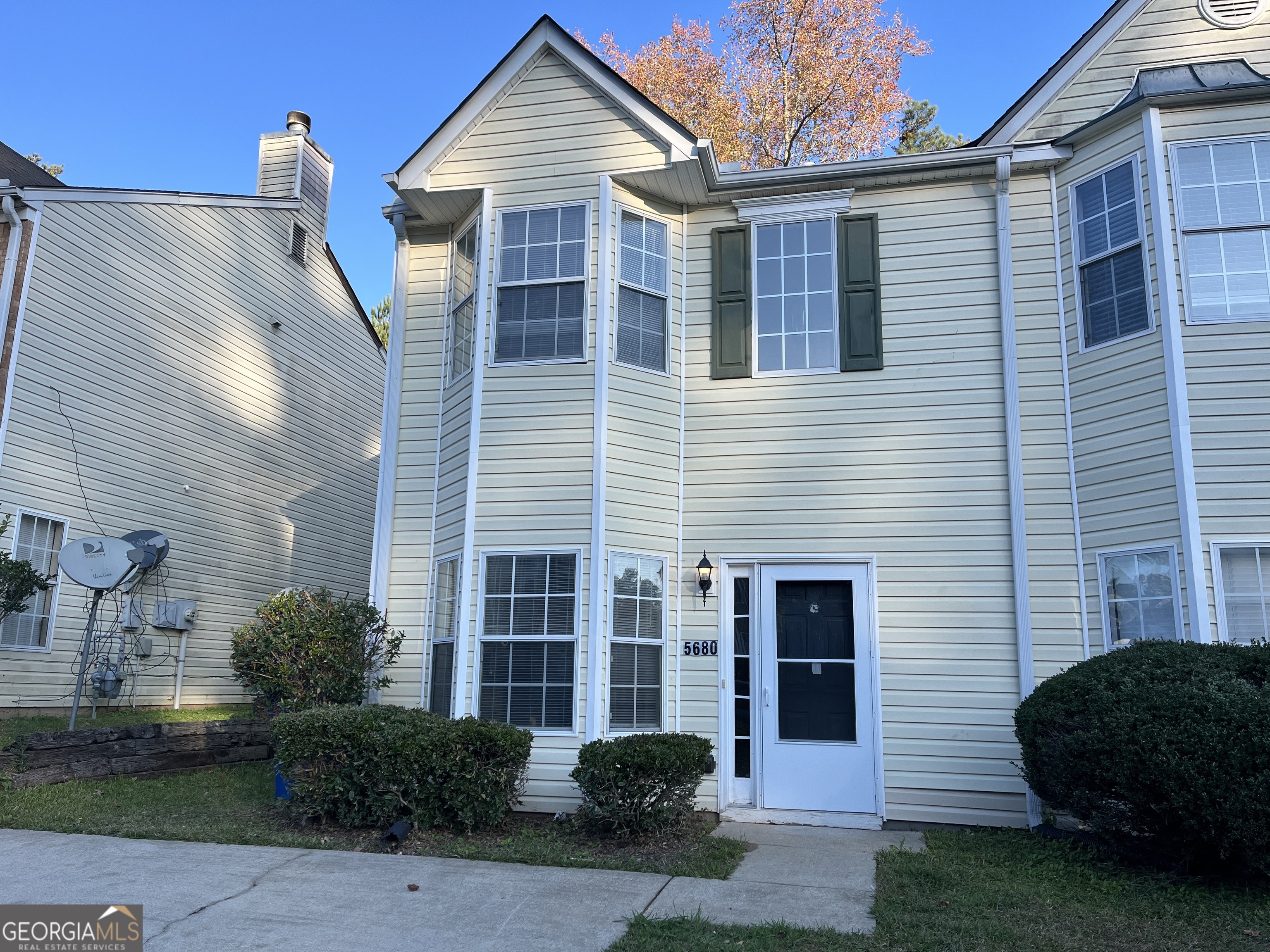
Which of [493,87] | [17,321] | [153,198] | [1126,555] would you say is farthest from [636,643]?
[153,198]

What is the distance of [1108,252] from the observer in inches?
322

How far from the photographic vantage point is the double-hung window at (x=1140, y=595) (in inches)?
290

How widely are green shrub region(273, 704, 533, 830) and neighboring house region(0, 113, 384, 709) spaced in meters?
5.29

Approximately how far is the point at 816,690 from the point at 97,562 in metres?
6.90

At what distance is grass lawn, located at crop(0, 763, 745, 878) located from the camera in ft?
21.5

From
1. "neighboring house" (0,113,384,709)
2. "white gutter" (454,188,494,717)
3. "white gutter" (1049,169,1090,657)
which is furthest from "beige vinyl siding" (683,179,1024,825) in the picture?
"neighboring house" (0,113,384,709)

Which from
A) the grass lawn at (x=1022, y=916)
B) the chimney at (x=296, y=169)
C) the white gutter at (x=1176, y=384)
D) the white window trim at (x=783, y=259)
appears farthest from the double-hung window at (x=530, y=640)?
the chimney at (x=296, y=169)

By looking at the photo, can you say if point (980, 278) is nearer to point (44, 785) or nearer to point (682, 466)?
point (682, 466)

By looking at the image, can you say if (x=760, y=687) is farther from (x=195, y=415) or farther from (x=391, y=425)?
(x=195, y=415)

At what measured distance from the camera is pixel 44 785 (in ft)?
26.0

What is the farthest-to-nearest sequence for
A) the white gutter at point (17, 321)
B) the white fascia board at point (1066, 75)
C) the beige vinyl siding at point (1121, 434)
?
1. the white gutter at point (17, 321)
2. the white fascia board at point (1066, 75)
3. the beige vinyl siding at point (1121, 434)

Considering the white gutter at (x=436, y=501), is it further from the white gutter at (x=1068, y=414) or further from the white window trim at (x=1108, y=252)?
the white window trim at (x=1108, y=252)

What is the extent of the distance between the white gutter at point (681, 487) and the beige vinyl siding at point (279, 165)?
9.02 meters

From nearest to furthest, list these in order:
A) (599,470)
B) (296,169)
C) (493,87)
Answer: (599,470), (493,87), (296,169)
